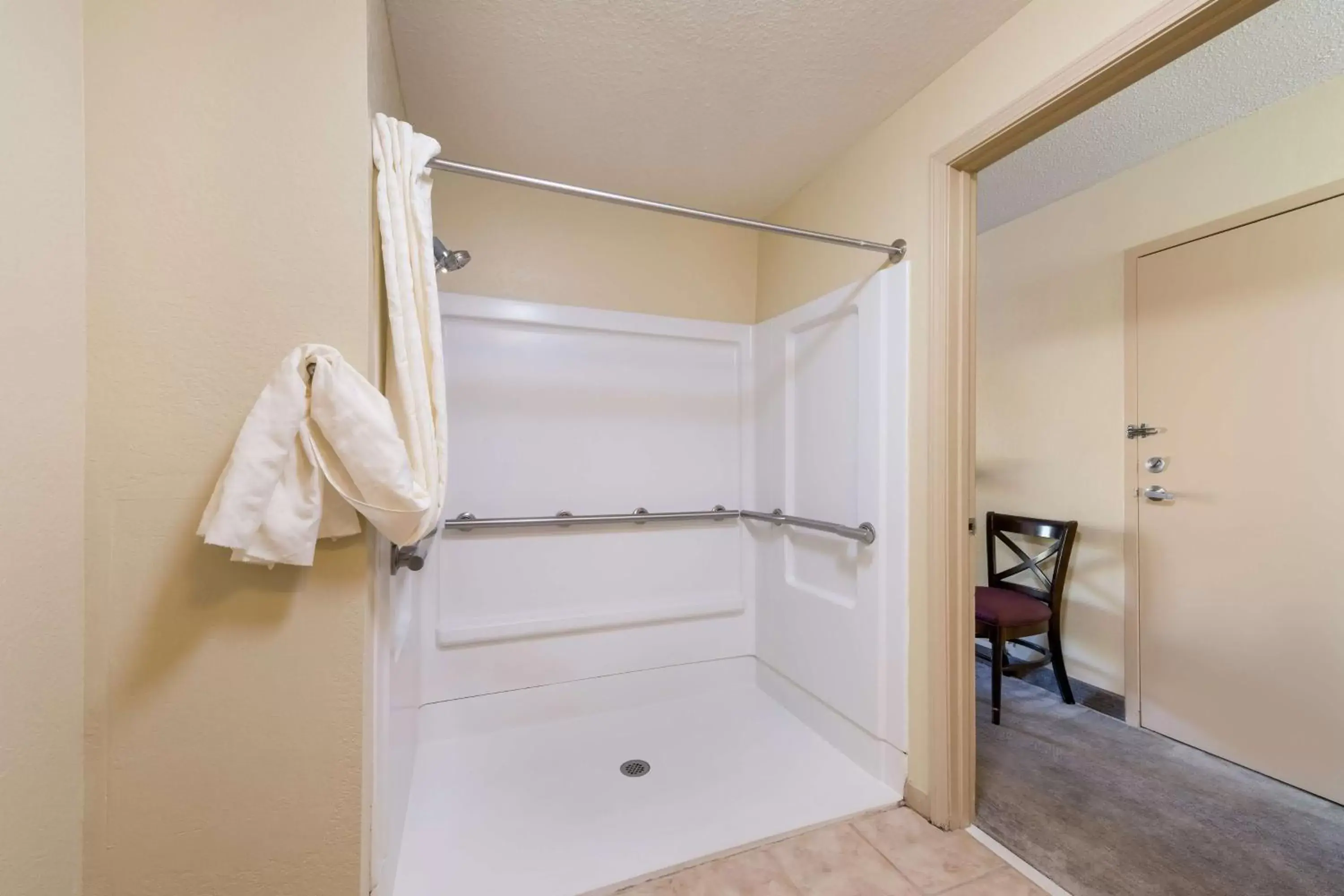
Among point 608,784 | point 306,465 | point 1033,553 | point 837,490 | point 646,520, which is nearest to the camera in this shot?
point 306,465

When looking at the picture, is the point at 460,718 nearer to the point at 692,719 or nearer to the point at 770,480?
the point at 692,719

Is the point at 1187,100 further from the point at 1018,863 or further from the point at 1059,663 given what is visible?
the point at 1018,863

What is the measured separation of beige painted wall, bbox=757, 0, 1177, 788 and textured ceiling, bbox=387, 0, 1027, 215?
0.06m

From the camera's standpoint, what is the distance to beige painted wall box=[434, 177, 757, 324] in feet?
6.41

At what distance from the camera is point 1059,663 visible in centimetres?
220

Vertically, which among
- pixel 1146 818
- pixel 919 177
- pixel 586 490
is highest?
pixel 919 177

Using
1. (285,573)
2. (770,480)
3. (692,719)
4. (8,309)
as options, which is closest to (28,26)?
(8,309)

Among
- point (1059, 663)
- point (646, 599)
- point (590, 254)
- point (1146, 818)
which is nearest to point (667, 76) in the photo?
point (590, 254)

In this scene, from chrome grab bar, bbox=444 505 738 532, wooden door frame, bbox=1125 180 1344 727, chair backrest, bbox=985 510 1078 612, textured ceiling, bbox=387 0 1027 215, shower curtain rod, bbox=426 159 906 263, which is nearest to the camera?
shower curtain rod, bbox=426 159 906 263

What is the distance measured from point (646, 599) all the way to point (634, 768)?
2.15 feet

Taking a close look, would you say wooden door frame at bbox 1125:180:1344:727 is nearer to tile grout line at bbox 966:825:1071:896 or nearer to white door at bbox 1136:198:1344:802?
white door at bbox 1136:198:1344:802

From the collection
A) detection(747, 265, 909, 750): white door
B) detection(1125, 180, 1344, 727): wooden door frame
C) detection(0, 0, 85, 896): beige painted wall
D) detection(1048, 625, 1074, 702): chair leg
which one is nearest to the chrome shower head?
detection(0, 0, 85, 896): beige painted wall

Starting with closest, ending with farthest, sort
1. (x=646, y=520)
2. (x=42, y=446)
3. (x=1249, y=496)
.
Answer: (x=42, y=446) → (x=1249, y=496) → (x=646, y=520)

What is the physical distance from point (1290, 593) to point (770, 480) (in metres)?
1.78
